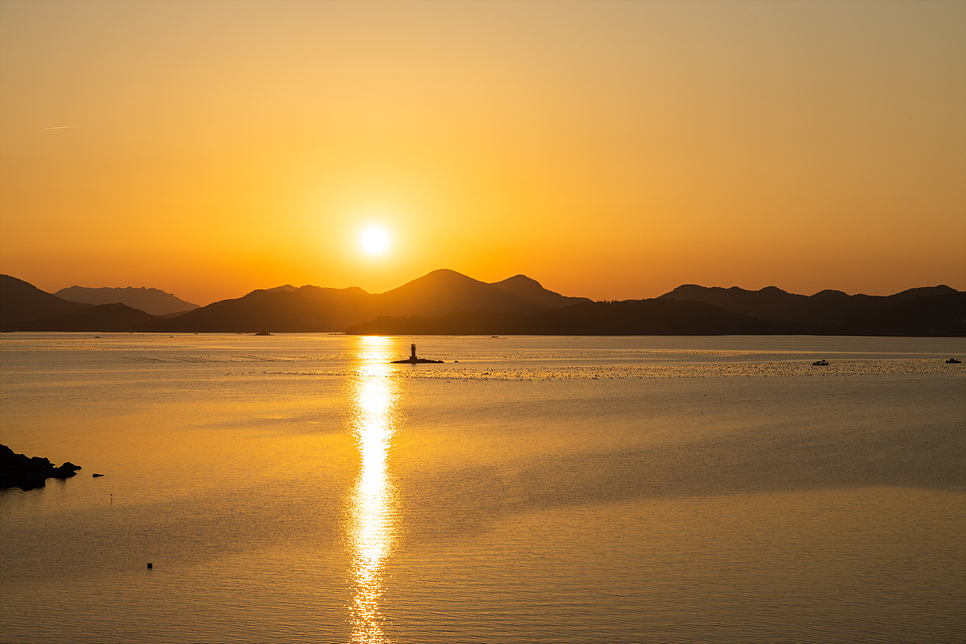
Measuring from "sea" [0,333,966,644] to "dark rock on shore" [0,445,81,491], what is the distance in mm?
566

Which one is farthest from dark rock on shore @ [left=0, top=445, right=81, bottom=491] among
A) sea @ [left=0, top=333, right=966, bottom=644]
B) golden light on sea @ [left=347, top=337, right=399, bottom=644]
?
golden light on sea @ [left=347, top=337, right=399, bottom=644]

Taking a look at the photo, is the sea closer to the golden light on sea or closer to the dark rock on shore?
the golden light on sea

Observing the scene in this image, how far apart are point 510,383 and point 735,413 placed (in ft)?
99.6

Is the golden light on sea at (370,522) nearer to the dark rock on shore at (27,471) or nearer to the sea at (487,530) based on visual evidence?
the sea at (487,530)

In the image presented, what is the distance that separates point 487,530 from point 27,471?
16608mm

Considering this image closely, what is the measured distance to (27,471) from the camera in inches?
1045

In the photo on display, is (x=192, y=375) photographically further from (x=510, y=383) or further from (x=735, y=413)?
(x=735, y=413)

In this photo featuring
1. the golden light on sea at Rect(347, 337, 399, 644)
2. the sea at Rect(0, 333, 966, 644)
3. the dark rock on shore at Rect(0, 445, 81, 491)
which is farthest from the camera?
the dark rock on shore at Rect(0, 445, 81, 491)

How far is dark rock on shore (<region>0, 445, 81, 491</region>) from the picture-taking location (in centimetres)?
2581

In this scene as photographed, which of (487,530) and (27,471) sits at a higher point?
(27,471)

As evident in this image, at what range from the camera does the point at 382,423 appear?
4453 cm

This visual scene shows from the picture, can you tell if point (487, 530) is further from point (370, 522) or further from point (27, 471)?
point (27, 471)

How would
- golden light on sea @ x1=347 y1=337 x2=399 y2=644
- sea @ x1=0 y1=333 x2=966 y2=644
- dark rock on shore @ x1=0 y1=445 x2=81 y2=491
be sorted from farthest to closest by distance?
1. dark rock on shore @ x1=0 y1=445 x2=81 y2=491
2. golden light on sea @ x1=347 y1=337 x2=399 y2=644
3. sea @ x1=0 y1=333 x2=966 y2=644

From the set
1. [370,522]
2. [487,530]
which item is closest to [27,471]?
[370,522]
